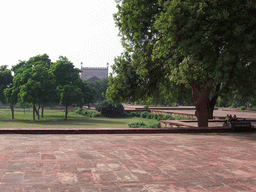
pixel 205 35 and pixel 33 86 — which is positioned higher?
pixel 205 35

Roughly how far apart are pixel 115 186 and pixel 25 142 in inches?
193

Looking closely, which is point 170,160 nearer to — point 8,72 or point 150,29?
point 150,29

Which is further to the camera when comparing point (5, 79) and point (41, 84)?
point (5, 79)

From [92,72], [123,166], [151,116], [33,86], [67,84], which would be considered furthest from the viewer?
[92,72]

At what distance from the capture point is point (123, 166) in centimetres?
577

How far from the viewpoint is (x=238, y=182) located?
4840 millimetres

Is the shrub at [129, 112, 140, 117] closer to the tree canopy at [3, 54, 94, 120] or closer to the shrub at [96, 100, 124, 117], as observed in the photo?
the shrub at [96, 100, 124, 117]

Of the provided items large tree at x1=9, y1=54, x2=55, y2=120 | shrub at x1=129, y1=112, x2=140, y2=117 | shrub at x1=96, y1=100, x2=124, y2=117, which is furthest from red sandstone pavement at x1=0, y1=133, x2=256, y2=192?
shrub at x1=129, y1=112, x2=140, y2=117

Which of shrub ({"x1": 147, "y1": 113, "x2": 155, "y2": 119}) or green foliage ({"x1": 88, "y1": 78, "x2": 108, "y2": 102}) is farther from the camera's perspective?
green foliage ({"x1": 88, "y1": 78, "x2": 108, "y2": 102})

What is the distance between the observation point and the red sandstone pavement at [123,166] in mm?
4547

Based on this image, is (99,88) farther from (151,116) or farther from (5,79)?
(5,79)

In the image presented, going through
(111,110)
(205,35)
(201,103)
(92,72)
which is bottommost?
(111,110)

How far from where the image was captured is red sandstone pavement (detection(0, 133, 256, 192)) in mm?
4547

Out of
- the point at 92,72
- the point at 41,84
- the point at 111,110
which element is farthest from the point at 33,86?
the point at 92,72
